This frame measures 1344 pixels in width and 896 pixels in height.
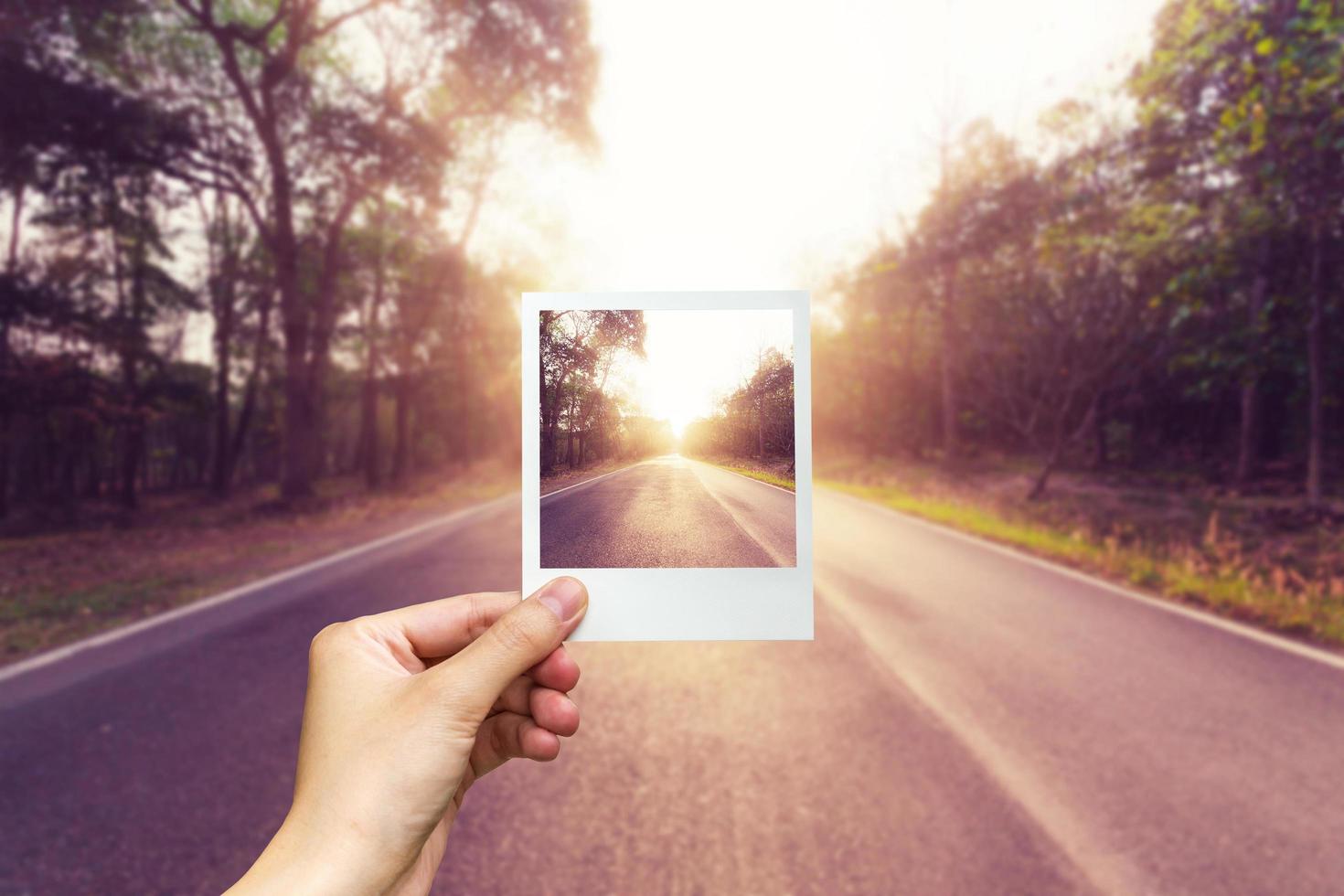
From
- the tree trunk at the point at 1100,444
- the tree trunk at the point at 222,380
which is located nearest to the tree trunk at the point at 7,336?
the tree trunk at the point at 222,380

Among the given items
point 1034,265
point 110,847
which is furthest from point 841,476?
point 110,847

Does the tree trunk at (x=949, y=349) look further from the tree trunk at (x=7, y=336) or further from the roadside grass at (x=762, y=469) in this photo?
the tree trunk at (x=7, y=336)

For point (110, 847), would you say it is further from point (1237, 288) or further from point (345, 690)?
point (1237, 288)

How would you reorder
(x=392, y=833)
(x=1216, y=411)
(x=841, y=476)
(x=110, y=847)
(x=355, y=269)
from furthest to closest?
(x=1216, y=411), (x=841, y=476), (x=355, y=269), (x=110, y=847), (x=392, y=833)

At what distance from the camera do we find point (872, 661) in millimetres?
6348

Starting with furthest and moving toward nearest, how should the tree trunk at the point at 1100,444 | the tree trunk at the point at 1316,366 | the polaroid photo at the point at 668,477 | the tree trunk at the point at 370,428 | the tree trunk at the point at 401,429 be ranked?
the tree trunk at the point at 401,429
the tree trunk at the point at 1100,444
the tree trunk at the point at 370,428
the tree trunk at the point at 1316,366
the polaroid photo at the point at 668,477

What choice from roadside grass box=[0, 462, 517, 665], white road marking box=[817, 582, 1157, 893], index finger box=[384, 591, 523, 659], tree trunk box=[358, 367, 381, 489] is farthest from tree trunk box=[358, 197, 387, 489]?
index finger box=[384, 591, 523, 659]

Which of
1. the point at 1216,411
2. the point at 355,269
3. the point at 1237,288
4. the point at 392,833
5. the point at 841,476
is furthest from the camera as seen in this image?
the point at 1216,411

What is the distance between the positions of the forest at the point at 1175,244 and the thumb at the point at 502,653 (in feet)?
28.3

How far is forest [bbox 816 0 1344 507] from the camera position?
22.5ft

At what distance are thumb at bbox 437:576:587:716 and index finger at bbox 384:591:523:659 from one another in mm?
239

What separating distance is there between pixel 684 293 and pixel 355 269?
22.7m

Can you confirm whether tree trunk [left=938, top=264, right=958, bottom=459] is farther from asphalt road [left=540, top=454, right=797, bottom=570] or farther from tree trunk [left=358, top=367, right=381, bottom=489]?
tree trunk [left=358, top=367, right=381, bottom=489]

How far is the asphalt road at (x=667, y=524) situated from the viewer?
141cm
